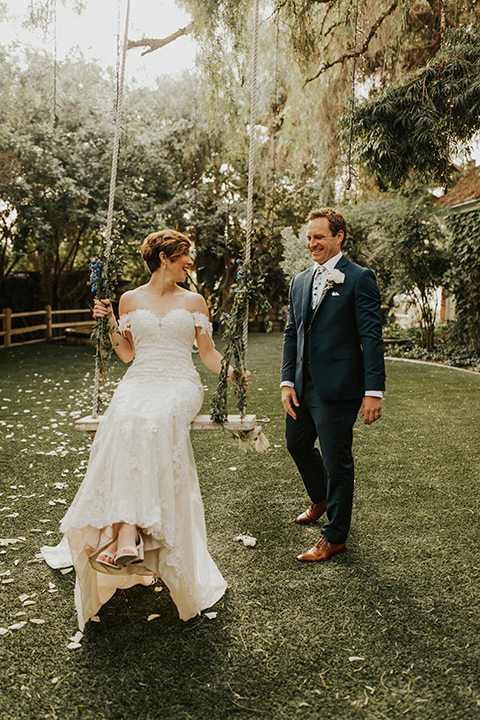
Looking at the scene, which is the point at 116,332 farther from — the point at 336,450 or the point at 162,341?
the point at 336,450

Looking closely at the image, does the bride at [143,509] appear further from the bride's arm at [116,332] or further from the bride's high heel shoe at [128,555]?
the bride's arm at [116,332]

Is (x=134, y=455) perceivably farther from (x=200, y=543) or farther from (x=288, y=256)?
(x=288, y=256)

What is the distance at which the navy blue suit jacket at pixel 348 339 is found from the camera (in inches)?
Answer: 104

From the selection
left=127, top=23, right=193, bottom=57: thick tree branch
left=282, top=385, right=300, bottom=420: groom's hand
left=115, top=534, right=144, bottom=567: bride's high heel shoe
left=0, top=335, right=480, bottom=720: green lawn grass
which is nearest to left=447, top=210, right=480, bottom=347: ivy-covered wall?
left=127, top=23, right=193, bottom=57: thick tree branch

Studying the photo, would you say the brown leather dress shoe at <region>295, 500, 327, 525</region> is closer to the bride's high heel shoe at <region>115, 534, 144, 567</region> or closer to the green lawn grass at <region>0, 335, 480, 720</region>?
the green lawn grass at <region>0, 335, 480, 720</region>

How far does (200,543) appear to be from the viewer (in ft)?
8.34

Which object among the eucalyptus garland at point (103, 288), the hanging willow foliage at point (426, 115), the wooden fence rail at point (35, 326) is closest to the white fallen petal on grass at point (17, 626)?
the eucalyptus garland at point (103, 288)

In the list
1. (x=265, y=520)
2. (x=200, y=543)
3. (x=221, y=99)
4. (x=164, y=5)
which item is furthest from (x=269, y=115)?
(x=200, y=543)

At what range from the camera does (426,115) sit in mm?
6457

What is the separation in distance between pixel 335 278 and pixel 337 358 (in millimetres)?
378

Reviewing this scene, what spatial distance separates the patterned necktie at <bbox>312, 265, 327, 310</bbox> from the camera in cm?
285

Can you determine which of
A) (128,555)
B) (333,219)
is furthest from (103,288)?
(128,555)

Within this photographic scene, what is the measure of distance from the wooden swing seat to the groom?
36 centimetres

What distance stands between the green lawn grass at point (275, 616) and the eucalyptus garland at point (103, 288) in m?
1.08
